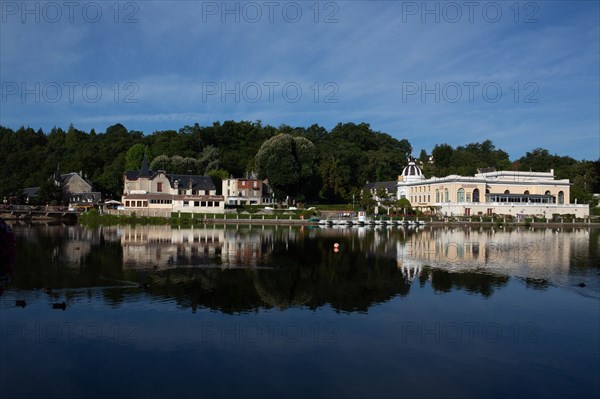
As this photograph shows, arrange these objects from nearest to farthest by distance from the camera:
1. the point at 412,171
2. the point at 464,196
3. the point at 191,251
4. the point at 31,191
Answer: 1. the point at 191,251
2. the point at 464,196
3. the point at 31,191
4. the point at 412,171

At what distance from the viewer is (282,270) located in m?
23.9

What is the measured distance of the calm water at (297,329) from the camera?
10.5m

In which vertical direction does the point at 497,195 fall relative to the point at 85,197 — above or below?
above

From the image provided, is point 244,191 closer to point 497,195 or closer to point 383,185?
point 383,185

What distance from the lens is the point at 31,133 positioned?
113000 millimetres

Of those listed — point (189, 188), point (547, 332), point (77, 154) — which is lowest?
point (547, 332)

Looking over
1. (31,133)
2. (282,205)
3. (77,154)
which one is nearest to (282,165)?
(282,205)

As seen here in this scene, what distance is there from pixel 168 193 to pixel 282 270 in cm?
4901

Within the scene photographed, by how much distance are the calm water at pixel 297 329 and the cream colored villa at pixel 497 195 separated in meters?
49.6

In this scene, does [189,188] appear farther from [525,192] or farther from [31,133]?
[31,133]

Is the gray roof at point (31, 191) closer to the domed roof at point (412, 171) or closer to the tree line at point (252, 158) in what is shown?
the tree line at point (252, 158)

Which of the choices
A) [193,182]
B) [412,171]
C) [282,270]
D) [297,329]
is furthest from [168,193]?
[297,329]

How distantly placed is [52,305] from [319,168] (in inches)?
2437

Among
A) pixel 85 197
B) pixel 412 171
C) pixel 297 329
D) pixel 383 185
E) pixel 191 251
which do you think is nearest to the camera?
pixel 297 329
